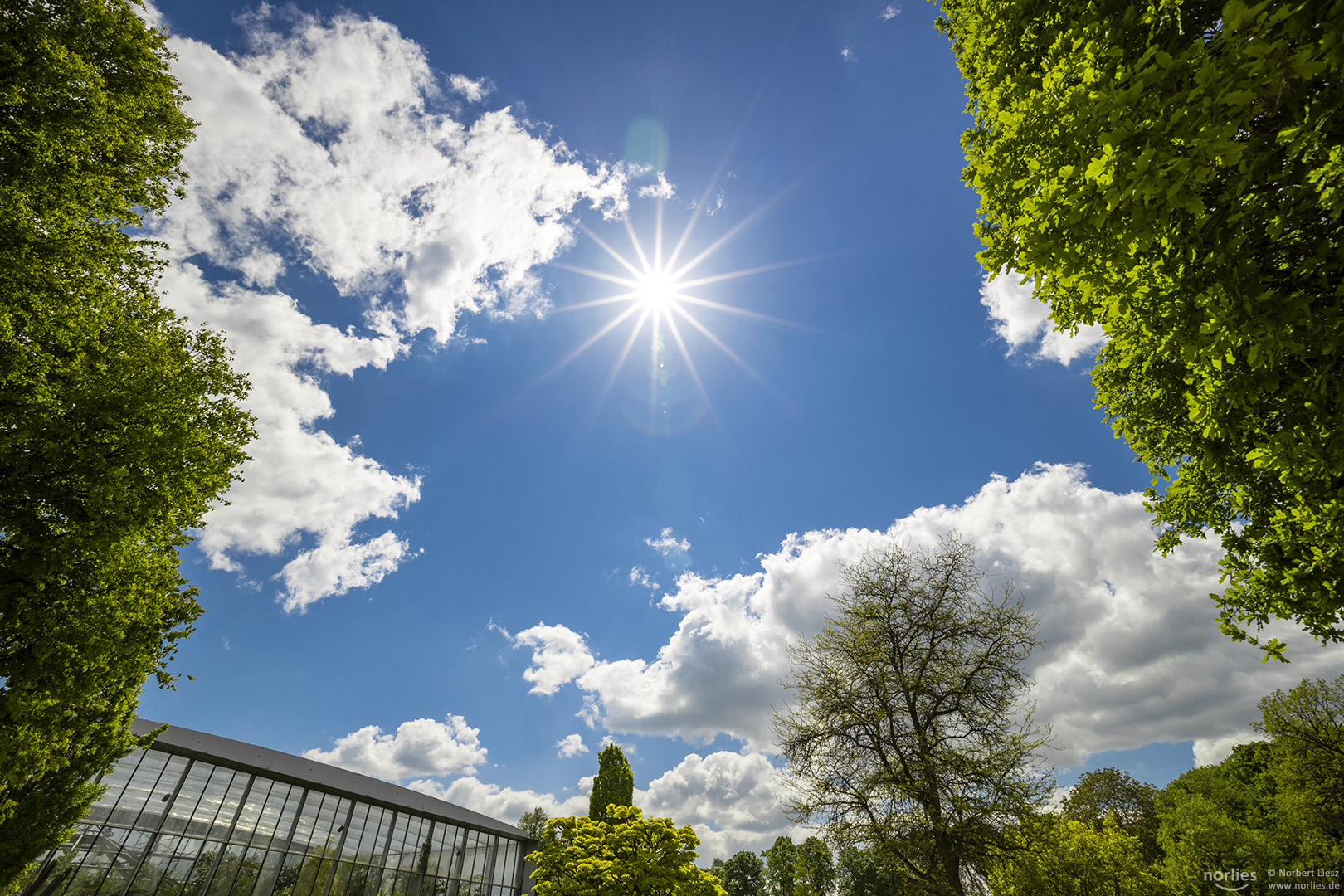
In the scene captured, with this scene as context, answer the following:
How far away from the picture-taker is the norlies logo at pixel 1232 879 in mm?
22969

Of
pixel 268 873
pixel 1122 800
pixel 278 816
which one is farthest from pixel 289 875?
pixel 1122 800

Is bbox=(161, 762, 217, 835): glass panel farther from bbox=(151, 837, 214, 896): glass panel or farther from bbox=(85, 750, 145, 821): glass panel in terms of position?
bbox=(85, 750, 145, 821): glass panel

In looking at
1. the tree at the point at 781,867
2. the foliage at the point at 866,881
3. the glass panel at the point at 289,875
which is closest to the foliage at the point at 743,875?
the tree at the point at 781,867

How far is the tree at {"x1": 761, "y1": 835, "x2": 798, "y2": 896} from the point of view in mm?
44344

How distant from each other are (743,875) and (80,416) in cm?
6712

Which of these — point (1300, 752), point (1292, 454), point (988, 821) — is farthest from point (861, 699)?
point (1300, 752)

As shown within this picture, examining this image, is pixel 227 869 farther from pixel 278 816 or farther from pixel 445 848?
pixel 445 848

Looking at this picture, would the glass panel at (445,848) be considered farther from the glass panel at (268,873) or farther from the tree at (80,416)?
the tree at (80,416)

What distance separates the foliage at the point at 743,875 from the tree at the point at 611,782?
118ft

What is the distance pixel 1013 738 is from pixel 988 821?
1.89 meters

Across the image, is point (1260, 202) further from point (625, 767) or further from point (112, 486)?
point (625, 767)

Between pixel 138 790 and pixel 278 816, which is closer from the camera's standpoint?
pixel 138 790

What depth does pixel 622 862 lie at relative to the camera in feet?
43.8

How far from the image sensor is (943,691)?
12750 millimetres
